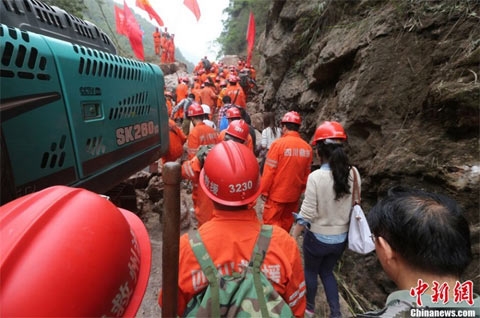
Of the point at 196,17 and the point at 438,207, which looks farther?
Answer: the point at 196,17

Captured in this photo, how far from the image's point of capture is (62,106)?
3.90ft

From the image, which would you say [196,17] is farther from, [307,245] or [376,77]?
[307,245]

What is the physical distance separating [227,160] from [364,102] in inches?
117

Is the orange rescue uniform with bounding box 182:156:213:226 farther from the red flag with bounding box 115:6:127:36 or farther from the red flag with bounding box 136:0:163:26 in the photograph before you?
the red flag with bounding box 115:6:127:36

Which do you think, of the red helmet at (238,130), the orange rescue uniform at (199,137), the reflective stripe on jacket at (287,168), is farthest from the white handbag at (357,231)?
the orange rescue uniform at (199,137)

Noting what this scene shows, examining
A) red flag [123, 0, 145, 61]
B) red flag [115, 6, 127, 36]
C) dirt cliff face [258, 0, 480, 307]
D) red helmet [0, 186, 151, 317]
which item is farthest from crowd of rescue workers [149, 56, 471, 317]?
red flag [115, 6, 127, 36]

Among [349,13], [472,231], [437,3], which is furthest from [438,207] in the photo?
[349,13]

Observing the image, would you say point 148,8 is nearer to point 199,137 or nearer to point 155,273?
point 199,137

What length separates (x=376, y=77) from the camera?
12.0 ft

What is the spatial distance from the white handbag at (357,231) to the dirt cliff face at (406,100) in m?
0.87

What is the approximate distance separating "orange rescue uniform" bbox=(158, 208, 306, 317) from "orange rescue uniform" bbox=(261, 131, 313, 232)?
72.1 inches

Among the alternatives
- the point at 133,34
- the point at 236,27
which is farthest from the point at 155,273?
the point at 236,27

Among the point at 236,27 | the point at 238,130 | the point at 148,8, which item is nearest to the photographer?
the point at 238,130

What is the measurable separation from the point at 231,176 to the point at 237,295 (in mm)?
644
